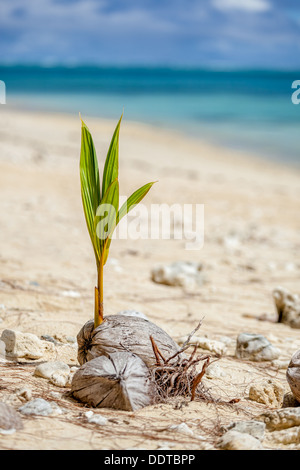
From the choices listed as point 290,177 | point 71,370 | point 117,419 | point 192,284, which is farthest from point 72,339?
point 290,177

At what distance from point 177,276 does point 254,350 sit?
158cm

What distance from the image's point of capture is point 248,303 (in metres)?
4.16

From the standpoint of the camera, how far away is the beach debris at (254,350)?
2.87 m

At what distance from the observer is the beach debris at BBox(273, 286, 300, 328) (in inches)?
145

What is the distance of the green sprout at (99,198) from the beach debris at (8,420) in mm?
534

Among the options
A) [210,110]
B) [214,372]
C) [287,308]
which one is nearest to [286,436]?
[214,372]

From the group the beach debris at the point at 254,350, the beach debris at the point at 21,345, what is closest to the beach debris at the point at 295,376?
the beach debris at the point at 254,350

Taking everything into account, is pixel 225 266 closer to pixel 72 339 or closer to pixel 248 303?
pixel 248 303

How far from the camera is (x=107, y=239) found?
7.13 feet

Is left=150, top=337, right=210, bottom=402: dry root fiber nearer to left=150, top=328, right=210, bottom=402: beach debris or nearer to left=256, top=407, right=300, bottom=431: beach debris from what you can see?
left=150, top=328, right=210, bottom=402: beach debris

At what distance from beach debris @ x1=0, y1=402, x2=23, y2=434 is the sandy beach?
0.10 feet

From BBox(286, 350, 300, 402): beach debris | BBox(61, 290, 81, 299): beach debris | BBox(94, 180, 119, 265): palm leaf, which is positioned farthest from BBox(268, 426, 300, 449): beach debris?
BBox(61, 290, 81, 299): beach debris

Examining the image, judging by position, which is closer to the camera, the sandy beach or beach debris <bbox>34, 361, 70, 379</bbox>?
the sandy beach

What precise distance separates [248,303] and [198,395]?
2.12 m
